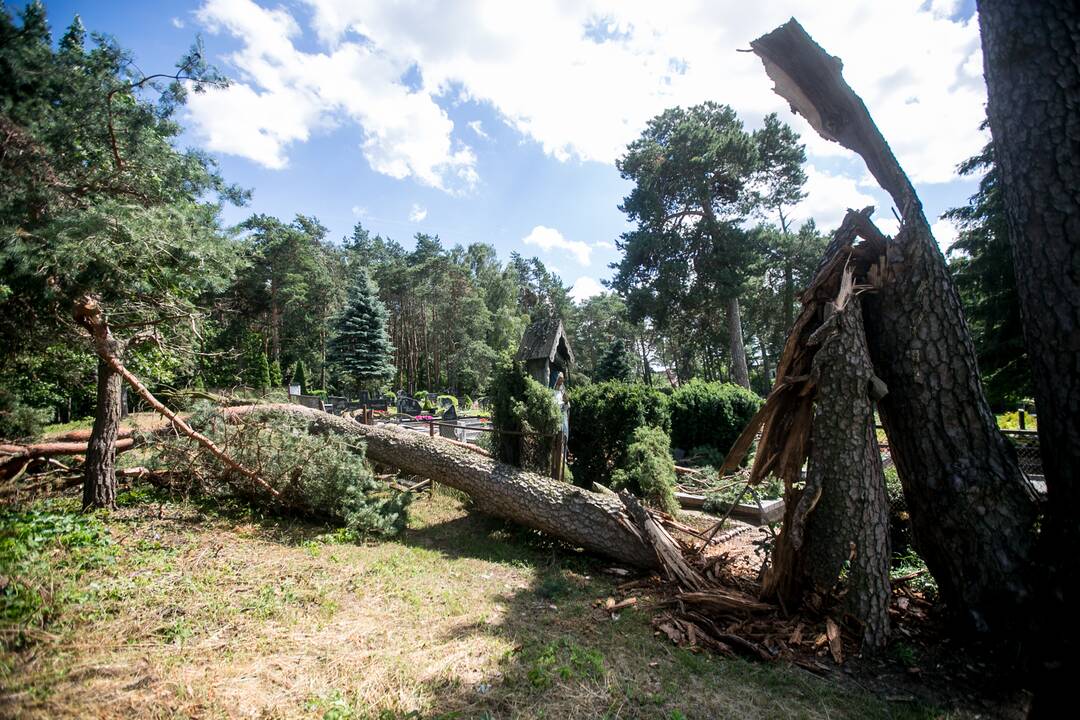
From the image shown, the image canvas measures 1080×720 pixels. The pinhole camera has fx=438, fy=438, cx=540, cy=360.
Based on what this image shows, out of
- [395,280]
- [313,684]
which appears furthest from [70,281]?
[395,280]

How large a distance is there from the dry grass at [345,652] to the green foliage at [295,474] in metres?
1.08

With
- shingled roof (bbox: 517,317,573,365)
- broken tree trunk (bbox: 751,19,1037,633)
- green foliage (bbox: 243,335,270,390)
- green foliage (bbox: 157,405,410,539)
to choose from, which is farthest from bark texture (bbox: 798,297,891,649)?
green foliage (bbox: 243,335,270,390)

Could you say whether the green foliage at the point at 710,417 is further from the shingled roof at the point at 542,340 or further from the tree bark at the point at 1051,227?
the tree bark at the point at 1051,227

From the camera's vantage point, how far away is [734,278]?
65.9 ft

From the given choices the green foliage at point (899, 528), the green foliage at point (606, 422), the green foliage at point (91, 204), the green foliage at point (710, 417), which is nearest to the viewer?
the green foliage at point (91, 204)

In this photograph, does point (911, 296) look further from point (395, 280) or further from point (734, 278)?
point (395, 280)

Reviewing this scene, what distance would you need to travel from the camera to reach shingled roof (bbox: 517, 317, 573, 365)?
26.7 feet

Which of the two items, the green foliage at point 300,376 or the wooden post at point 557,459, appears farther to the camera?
the green foliage at point 300,376

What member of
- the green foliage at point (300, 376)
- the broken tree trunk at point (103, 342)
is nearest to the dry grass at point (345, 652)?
the broken tree trunk at point (103, 342)

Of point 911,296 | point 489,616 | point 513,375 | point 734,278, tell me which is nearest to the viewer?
point 911,296

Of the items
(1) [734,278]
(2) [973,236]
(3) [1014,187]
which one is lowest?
(3) [1014,187]

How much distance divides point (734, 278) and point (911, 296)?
18.2m

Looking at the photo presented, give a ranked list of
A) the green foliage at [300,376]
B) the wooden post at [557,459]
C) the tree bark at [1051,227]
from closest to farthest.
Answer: the tree bark at [1051,227] < the wooden post at [557,459] < the green foliage at [300,376]

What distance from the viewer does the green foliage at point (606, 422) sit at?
8.14m
